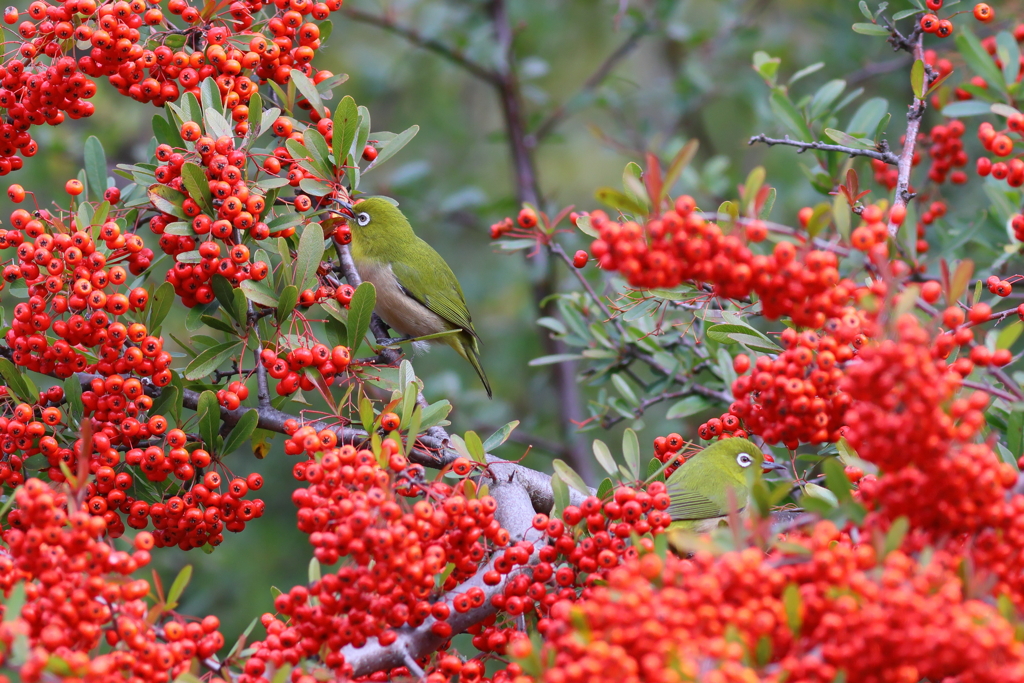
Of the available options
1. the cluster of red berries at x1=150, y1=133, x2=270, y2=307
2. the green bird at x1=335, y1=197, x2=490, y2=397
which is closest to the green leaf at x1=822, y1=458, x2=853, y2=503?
the cluster of red berries at x1=150, y1=133, x2=270, y2=307

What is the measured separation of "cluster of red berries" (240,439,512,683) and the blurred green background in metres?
3.92

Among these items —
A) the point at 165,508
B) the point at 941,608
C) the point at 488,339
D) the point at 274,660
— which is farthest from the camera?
the point at 488,339

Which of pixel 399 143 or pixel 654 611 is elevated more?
pixel 399 143

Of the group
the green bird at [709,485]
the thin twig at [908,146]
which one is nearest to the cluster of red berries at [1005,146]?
the thin twig at [908,146]

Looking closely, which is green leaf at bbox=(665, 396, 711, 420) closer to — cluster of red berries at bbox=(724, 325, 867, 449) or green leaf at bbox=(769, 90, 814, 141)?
green leaf at bbox=(769, 90, 814, 141)

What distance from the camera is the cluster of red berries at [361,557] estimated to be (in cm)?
235

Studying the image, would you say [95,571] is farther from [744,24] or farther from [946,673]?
[744,24]

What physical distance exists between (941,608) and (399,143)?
293 cm

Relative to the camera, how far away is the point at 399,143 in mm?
3912

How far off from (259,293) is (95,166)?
4.17 feet

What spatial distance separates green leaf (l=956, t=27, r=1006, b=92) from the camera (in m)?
2.75

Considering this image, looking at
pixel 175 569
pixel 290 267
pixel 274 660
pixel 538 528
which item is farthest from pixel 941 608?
pixel 175 569

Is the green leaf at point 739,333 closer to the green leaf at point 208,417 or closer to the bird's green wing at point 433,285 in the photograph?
the green leaf at point 208,417

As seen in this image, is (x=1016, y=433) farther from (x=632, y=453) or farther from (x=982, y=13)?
(x=982, y=13)
